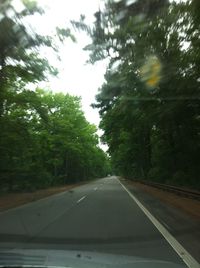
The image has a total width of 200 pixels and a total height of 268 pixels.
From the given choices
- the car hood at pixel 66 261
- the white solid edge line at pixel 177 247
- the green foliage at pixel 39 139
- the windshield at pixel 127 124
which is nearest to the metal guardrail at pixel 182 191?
the windshield at pixel 127 124

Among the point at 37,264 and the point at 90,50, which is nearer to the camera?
the point at 37,264

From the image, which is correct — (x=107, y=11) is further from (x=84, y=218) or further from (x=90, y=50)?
(x=84, y=218)

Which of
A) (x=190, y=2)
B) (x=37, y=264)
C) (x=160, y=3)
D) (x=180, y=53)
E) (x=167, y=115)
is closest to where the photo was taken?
(x=37, y=264)

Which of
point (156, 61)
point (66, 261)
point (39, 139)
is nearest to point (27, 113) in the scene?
point (39, 139)

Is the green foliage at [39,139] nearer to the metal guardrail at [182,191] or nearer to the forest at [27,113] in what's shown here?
the forest at [27,113]

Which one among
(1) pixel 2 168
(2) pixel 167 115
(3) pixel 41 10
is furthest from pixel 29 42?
(1) pixel 2 168

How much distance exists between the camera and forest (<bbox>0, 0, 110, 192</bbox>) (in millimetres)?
17562

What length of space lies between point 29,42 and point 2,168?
20.1 meters

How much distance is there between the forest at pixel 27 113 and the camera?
17.6 metres

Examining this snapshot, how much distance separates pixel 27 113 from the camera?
3931 cm

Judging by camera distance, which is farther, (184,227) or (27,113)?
(27,113)

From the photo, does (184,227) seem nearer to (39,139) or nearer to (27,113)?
(27,113)

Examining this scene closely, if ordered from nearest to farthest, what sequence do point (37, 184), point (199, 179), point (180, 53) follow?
point (180, 53) < point (199, 179) < point (37, 184)

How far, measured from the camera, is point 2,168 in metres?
36.4
